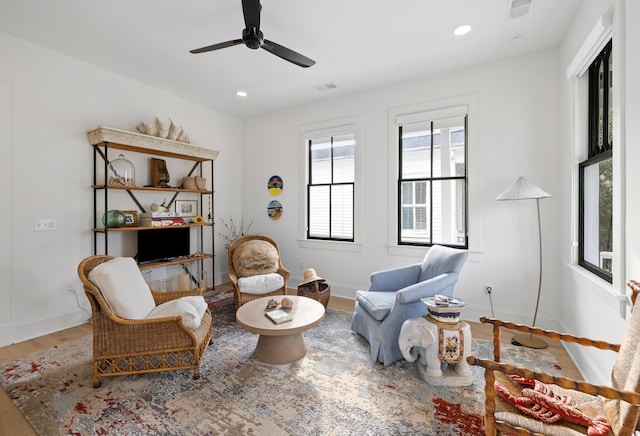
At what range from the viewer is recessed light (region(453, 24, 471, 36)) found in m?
2.77

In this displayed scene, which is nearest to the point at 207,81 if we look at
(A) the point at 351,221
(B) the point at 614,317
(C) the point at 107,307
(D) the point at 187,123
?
(D) the point at 187,123

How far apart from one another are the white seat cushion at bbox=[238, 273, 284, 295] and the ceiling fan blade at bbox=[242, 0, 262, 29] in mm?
2561

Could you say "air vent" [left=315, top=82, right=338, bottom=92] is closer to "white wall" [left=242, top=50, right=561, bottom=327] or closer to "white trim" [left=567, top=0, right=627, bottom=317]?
"white wall" [left=242, top=50, right=561, bottom=327]

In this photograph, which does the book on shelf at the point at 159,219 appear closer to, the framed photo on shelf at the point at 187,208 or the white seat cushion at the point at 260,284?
the framed photo on shelf at the point at 187,208

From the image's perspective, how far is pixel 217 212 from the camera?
5.09 m

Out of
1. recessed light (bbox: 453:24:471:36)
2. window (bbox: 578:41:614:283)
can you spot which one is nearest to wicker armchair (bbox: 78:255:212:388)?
window (bbox: 578:41:614:283)

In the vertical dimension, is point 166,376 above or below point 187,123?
below

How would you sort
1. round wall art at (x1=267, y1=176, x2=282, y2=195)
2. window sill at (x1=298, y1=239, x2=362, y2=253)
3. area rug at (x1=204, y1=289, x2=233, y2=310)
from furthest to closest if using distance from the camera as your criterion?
1. round wall art at (x1=267, y1=176, x2=282, y2=195)
2. window sill at (x1=298, y1=239, x2=362, y2=253)
3. area rug at (x1=204, y1=289, x2=233, y2=310)

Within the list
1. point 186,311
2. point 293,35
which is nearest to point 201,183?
point 293,35

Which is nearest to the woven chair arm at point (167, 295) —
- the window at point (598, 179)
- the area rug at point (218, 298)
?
the area rug at point (218, 298)

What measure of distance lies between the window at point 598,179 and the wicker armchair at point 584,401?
108 centimetres

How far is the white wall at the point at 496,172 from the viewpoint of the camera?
3.19 m

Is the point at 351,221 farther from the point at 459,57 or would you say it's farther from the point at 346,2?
the point at 346,2

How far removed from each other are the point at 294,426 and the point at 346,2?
309 cm
